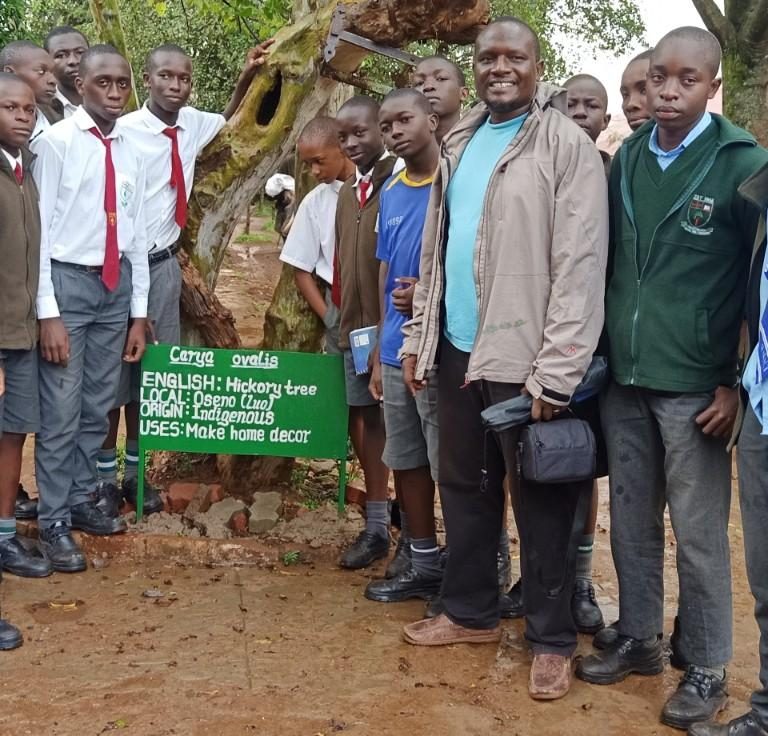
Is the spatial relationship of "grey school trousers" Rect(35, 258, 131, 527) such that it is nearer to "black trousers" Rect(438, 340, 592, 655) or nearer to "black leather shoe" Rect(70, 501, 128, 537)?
"black leather shoe" Rect(70, 501, 128, 537)

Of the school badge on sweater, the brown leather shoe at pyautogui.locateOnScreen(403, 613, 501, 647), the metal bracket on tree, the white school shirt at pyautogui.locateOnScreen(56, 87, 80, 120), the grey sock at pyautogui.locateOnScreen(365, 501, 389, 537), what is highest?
the metal bracket on tree

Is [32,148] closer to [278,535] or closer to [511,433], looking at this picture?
[278,535]

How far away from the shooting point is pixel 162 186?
505cm

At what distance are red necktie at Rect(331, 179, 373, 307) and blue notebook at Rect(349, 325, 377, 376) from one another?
0.39 metres

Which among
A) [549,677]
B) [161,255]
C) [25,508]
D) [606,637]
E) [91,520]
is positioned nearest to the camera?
[549,677]

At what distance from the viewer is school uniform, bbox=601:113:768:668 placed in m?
3.32

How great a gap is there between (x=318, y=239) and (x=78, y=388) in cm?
139

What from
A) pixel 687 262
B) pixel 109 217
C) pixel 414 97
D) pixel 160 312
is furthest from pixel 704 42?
pixel 160 312

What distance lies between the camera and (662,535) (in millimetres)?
3764

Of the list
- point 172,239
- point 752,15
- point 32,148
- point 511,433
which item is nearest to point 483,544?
point 511,433

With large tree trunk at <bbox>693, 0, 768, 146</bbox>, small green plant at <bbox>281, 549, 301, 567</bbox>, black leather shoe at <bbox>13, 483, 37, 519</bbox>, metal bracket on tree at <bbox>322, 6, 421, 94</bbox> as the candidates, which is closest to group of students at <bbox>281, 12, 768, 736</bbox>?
small green plant at <bbox>281, 549, 301, 567</bbox>

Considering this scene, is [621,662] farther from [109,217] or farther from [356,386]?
[109,217]

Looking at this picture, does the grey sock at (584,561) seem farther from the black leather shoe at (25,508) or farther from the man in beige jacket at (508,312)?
the black leather shoe at (25,508)

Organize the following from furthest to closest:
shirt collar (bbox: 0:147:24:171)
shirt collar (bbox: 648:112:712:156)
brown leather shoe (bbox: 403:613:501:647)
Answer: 1. shirt collar (bbox: 0:147:24:171)
2. brown leather shoe (bbox: 403:613:501:647)
3. shirt collar (bbox: 648:112:712:156)
